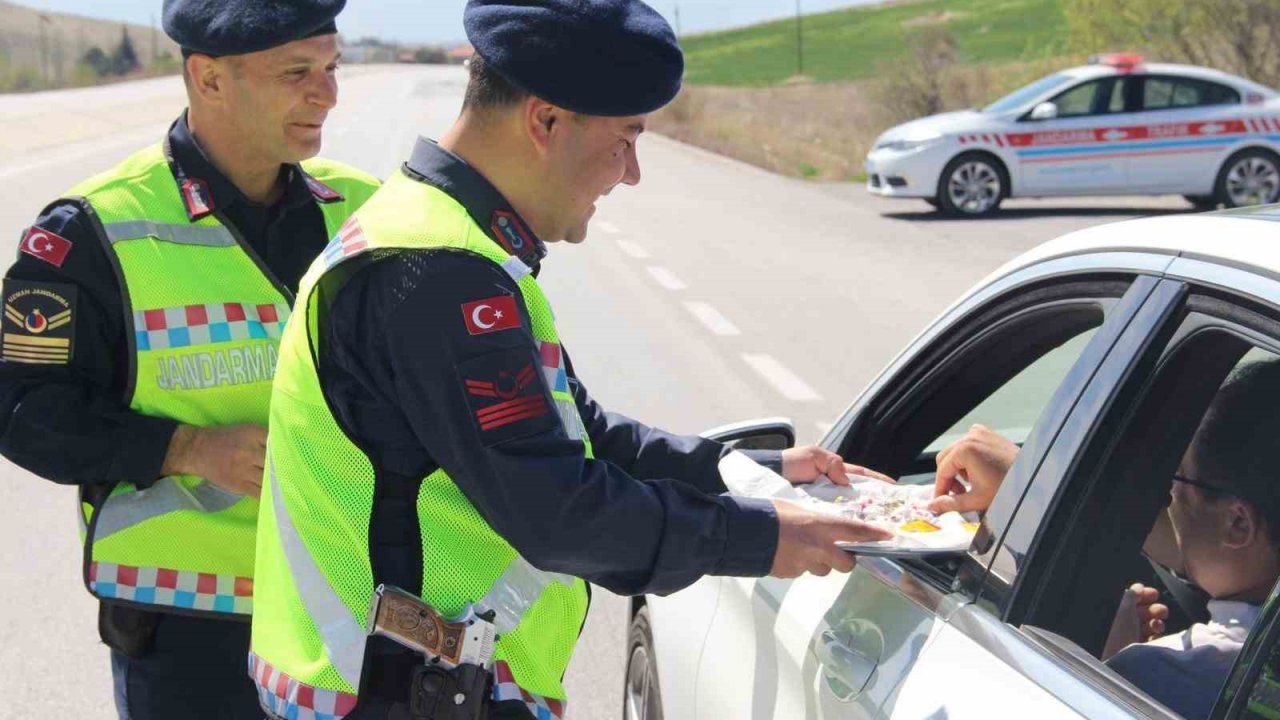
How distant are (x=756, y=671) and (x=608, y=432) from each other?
0.47 m

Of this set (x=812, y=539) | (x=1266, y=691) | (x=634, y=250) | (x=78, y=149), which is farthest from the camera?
(x=78, y=149)

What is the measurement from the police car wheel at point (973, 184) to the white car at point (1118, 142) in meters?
0.01

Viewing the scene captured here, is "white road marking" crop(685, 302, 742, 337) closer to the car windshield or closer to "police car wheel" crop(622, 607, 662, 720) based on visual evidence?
"police car wheel" crop(622, 607, 662, 720)

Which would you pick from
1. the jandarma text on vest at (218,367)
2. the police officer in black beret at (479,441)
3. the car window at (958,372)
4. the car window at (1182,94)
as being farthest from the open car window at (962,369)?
the car window at (1182,94)

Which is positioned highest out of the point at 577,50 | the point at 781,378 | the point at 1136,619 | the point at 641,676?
the point at 577,50

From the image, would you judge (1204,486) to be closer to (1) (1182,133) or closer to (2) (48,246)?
(2) (48,246)

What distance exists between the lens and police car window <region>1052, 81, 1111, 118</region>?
16906 millimetres

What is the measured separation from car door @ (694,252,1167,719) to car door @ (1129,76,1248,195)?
14231 millimetres

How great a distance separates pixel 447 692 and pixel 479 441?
358 mm

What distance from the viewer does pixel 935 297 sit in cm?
1157

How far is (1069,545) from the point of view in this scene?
6.93ft

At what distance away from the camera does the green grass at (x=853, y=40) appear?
287ft

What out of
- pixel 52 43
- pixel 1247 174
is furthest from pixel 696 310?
pixel 52 43

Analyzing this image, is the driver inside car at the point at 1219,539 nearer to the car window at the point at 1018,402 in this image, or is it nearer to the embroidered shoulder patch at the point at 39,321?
the car window at the point at 1018,402
